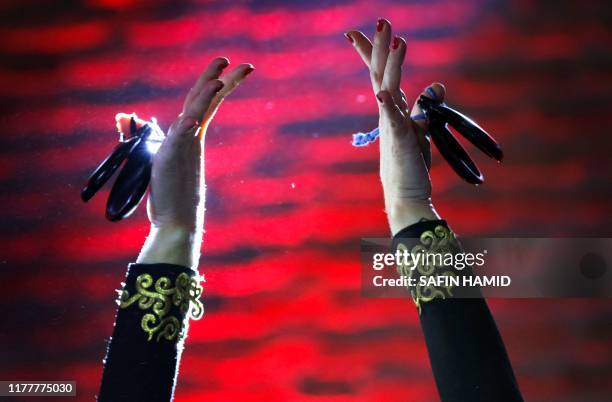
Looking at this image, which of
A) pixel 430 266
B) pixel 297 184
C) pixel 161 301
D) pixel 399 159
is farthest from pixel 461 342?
pixel 297 184

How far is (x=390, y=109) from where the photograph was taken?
1.01m

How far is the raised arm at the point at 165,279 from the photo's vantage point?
919 millimetres

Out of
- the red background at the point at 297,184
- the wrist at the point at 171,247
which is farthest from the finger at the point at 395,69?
the red background at the point at 297,184

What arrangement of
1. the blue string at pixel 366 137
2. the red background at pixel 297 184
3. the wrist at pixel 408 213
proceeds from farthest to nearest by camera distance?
the red background at pixel 297 184 < the blue string at pixel 366 137 < the wrist at pixel 408 213

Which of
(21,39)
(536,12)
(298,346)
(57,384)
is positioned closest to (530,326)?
(298,346)

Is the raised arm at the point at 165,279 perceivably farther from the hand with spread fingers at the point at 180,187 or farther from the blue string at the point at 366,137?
the blue string at the point at 366,137

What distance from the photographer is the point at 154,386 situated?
914mm

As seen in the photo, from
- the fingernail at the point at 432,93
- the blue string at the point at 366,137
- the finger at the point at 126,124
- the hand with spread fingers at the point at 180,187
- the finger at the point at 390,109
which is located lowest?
the hand with spread fingers at the point at 180,187

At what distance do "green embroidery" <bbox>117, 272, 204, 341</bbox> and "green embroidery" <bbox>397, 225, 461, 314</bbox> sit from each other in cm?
30

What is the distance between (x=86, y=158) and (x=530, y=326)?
1328 mm

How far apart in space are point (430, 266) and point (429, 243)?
0.03m

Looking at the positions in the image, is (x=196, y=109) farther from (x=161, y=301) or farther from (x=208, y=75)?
(x=161, y=301)

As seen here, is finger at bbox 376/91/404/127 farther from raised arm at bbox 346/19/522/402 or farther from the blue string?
the blue string

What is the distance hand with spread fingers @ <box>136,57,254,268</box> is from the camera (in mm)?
1001
